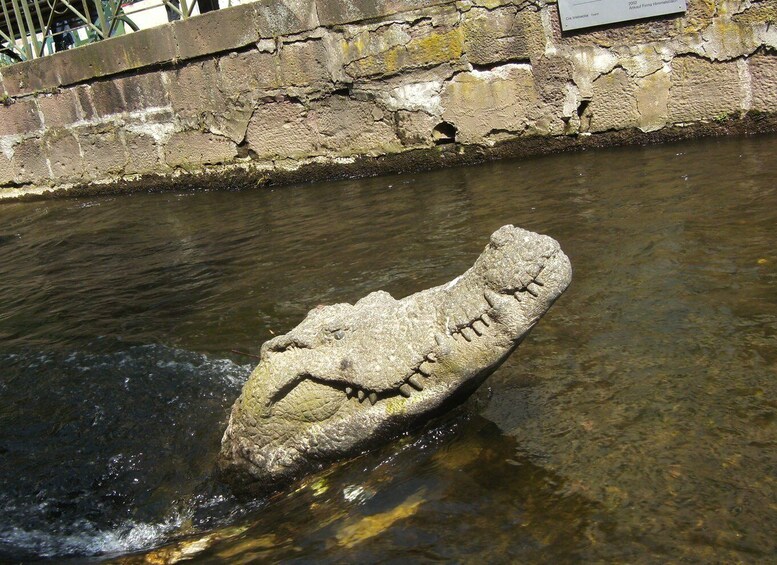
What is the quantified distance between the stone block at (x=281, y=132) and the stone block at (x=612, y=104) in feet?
9.41

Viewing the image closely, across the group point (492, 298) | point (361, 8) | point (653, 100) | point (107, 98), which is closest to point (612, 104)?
point (653, 100)

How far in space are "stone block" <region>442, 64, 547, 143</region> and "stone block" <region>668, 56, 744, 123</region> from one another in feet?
3.95

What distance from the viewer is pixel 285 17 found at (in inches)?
291

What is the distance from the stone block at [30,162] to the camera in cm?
927

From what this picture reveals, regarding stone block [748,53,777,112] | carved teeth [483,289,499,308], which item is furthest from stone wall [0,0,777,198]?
carved teeth [483,289,499,308]

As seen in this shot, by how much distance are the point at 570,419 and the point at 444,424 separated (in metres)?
0.43

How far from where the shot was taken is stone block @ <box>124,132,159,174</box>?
28.1 feet

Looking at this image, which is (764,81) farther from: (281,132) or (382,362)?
(382,362)

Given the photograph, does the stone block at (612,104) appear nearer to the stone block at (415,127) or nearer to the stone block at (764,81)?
the stone block at (764,81)

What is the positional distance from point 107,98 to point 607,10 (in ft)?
18.8

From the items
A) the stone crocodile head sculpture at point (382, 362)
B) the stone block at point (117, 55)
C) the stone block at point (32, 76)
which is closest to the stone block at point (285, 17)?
the stone block at point (117, 55)

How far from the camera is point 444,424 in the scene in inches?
99.0

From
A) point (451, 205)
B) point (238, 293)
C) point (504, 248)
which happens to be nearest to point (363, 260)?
point (238, 293)

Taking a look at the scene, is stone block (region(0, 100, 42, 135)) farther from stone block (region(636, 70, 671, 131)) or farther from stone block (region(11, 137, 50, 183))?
stone block (region(636, 70, 671, 131))
